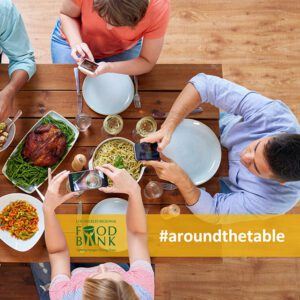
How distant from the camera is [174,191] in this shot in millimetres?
1854

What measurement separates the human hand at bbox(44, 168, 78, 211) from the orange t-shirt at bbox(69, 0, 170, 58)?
816mm

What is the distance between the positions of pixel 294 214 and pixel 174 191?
1.49m

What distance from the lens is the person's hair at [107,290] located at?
140 cm

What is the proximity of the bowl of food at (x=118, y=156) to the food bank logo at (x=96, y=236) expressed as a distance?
11.4 inches

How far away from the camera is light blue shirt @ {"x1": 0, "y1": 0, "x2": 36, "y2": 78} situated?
1846 mm

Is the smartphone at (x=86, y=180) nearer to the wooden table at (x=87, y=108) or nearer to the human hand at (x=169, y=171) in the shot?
the wooden table at (x=87, y=108)

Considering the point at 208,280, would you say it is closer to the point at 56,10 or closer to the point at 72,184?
the point at 72,184

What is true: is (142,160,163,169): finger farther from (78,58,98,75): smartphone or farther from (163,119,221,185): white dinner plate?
(78,58,98,75): smartphone

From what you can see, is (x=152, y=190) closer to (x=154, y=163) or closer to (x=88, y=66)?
(x=154, y=163)

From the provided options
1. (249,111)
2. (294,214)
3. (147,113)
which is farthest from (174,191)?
(294,214)

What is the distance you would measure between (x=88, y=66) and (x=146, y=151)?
521 mm

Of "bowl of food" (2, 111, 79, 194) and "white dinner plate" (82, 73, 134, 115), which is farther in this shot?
"white dinner plate" (82, 73, 134, 115)

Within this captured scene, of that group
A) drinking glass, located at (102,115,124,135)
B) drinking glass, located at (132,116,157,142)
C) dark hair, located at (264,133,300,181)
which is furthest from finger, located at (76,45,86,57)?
dark hair, located at (264,133,300,181)

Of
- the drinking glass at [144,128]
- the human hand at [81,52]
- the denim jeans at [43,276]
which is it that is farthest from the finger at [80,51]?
the denim jeans at [43,276]
